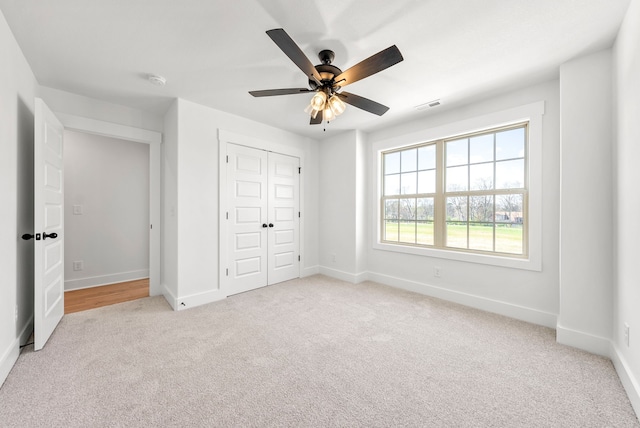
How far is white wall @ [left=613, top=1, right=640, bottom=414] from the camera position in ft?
5.17

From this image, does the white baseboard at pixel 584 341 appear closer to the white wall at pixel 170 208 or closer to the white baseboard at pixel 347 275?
the white baseboard at pixel 347 275

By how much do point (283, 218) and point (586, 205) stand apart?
3.43 meters

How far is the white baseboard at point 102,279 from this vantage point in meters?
3.77

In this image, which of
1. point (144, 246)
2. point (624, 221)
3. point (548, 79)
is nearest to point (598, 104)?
point (548, 79)

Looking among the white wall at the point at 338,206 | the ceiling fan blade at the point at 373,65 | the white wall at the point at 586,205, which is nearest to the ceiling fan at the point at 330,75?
the ceiling fan blade at the point at 373,65

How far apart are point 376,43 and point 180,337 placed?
→ 9.66 ft

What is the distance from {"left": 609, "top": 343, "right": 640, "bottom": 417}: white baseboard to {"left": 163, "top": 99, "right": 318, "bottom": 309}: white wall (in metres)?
3.59

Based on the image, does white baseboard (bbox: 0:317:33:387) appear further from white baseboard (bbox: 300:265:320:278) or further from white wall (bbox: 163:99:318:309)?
white baseboard (bbox: 300:265:320:278)

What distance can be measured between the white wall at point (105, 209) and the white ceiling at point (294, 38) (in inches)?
60.5

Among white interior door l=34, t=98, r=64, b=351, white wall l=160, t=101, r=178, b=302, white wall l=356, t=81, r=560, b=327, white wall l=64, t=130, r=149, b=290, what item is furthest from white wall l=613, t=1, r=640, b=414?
white wall l=64, t=130, r=149, b=290

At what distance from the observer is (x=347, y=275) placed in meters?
4.18

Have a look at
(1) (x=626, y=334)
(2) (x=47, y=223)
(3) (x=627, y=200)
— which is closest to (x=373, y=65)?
(3) (x=627, y=200)

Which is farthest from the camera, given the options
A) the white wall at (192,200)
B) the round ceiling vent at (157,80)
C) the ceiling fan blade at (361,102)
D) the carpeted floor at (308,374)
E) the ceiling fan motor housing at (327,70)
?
the white wall at (192,200)

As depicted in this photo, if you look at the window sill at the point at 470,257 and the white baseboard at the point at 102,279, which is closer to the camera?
the window sill at the point at 470,257
